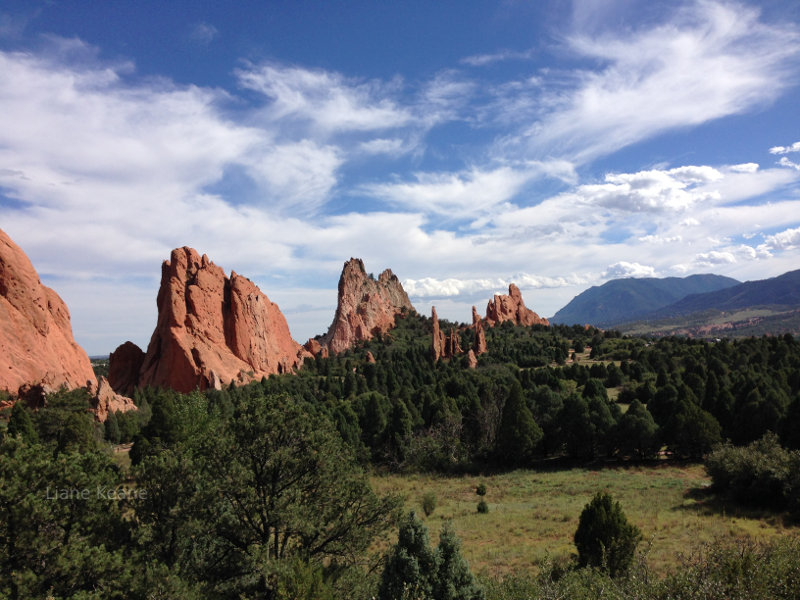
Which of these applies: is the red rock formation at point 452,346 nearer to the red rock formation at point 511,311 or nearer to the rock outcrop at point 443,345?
the rock outcrop at point 443,345

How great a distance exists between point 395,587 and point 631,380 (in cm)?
7146

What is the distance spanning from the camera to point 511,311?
14862 centimetres

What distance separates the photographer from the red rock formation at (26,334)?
5972cm

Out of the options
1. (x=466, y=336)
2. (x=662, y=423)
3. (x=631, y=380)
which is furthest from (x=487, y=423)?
(x=466, y=336)

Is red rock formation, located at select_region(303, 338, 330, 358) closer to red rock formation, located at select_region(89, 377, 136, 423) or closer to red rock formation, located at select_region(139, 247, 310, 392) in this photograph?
red rock formation, located at select_region(139, 247, 310, 392)

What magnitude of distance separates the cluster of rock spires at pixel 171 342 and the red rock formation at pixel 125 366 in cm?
19

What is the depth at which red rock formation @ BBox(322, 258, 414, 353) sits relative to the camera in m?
131

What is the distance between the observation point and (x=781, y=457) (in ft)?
83.5

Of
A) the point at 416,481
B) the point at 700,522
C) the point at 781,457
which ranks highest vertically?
the point at 781,457

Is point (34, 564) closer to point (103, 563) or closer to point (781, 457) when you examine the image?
point (103, 563)

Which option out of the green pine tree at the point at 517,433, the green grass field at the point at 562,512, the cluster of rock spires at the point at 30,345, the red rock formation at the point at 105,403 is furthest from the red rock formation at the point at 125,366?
the green pine tree at the point at 517,433

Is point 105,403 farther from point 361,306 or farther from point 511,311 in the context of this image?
point 511,311

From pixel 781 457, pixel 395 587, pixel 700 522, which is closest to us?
pixel 395 587

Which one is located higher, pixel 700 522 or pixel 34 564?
pixel 34 564
